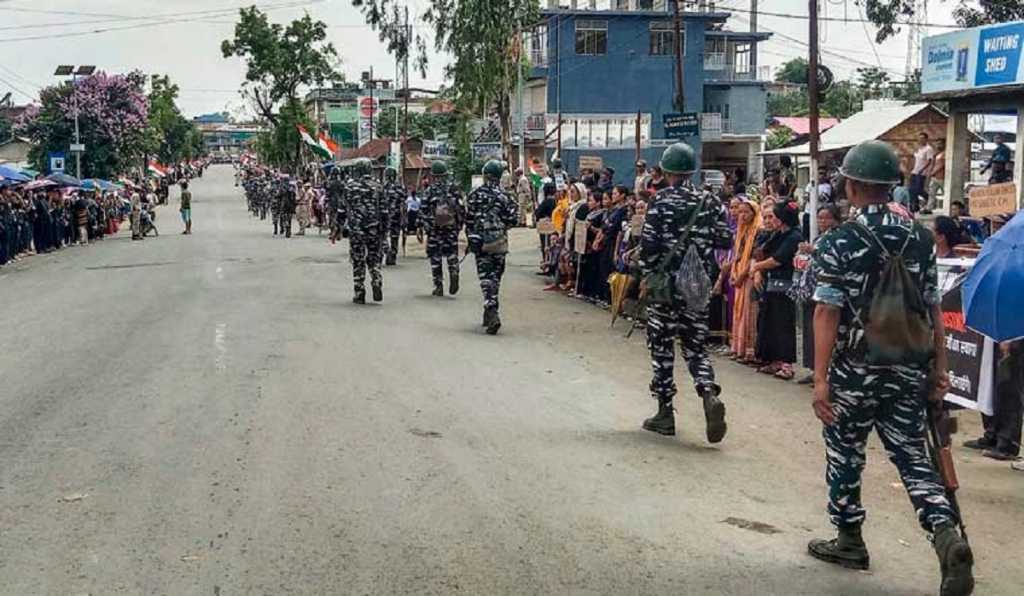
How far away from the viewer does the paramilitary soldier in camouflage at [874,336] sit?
5438 millimetres

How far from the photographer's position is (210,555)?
5863 millimetres

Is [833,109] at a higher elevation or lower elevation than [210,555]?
higher

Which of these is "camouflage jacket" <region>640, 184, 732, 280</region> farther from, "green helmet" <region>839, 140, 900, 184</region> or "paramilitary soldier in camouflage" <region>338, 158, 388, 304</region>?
"paramilitary soldier in camouflage" <region>338, 158, 388, 304</region>

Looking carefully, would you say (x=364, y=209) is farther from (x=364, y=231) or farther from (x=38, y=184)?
(x=38, y=184)

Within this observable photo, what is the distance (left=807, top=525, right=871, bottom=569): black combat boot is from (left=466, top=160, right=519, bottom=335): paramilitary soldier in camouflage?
8716 mm

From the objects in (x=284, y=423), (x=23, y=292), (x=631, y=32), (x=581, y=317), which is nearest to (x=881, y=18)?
(x=581, y=317)

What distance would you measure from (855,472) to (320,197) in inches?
1565

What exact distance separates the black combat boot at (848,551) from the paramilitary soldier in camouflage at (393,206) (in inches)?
591

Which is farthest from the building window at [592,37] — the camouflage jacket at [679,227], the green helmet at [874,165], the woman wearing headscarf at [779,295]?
the green helmet at [874,165]

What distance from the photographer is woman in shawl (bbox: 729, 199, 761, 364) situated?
12406mm

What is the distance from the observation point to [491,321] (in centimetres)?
1434

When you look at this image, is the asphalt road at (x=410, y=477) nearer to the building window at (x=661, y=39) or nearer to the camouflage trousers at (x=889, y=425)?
the camouflage trousers at (x=889, y=425)

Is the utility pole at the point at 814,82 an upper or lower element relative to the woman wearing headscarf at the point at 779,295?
upper

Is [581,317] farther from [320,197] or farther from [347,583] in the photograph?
[320,197]
